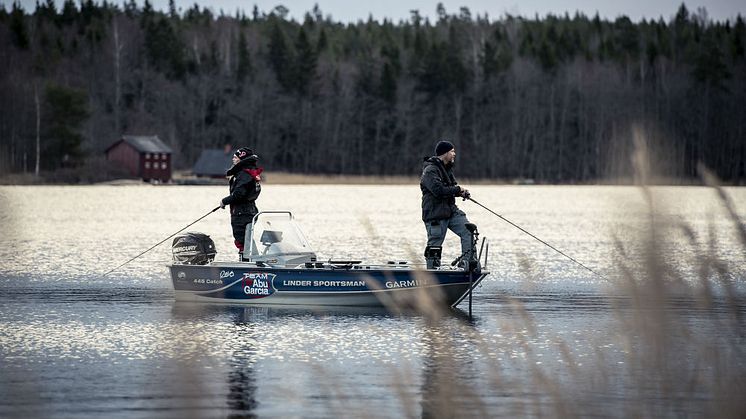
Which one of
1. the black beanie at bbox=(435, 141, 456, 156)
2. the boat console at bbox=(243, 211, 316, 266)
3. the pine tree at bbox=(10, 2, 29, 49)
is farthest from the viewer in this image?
the pine tree at bbox=(10, 2, 29, 49)

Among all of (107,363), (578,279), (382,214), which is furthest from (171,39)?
(107,363)

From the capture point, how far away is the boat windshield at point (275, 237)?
16.1 meters

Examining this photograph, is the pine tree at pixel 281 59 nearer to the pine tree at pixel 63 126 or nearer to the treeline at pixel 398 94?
the treeline at pixel 398 94

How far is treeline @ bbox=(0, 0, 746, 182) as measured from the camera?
117125 millimetres

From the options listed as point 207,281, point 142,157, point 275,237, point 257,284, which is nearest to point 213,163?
point 142,157

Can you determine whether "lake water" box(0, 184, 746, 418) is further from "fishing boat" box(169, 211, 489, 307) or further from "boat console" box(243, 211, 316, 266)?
"boat console" box(243, 211, 316, 266)

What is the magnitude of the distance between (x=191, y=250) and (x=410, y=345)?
459 centimetres

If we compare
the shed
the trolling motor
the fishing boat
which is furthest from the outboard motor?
the shed

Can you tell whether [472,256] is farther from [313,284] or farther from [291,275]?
[291,275]

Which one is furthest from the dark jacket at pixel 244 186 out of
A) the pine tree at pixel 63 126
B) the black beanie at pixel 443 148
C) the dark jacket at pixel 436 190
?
the pine tree at pixel 63 126

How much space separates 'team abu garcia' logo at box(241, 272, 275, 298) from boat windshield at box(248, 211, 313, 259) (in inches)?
14.1

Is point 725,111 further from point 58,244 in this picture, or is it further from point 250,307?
point 250,307

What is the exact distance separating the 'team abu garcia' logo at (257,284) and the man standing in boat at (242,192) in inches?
25.4

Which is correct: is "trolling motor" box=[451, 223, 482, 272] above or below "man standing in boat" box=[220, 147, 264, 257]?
below
